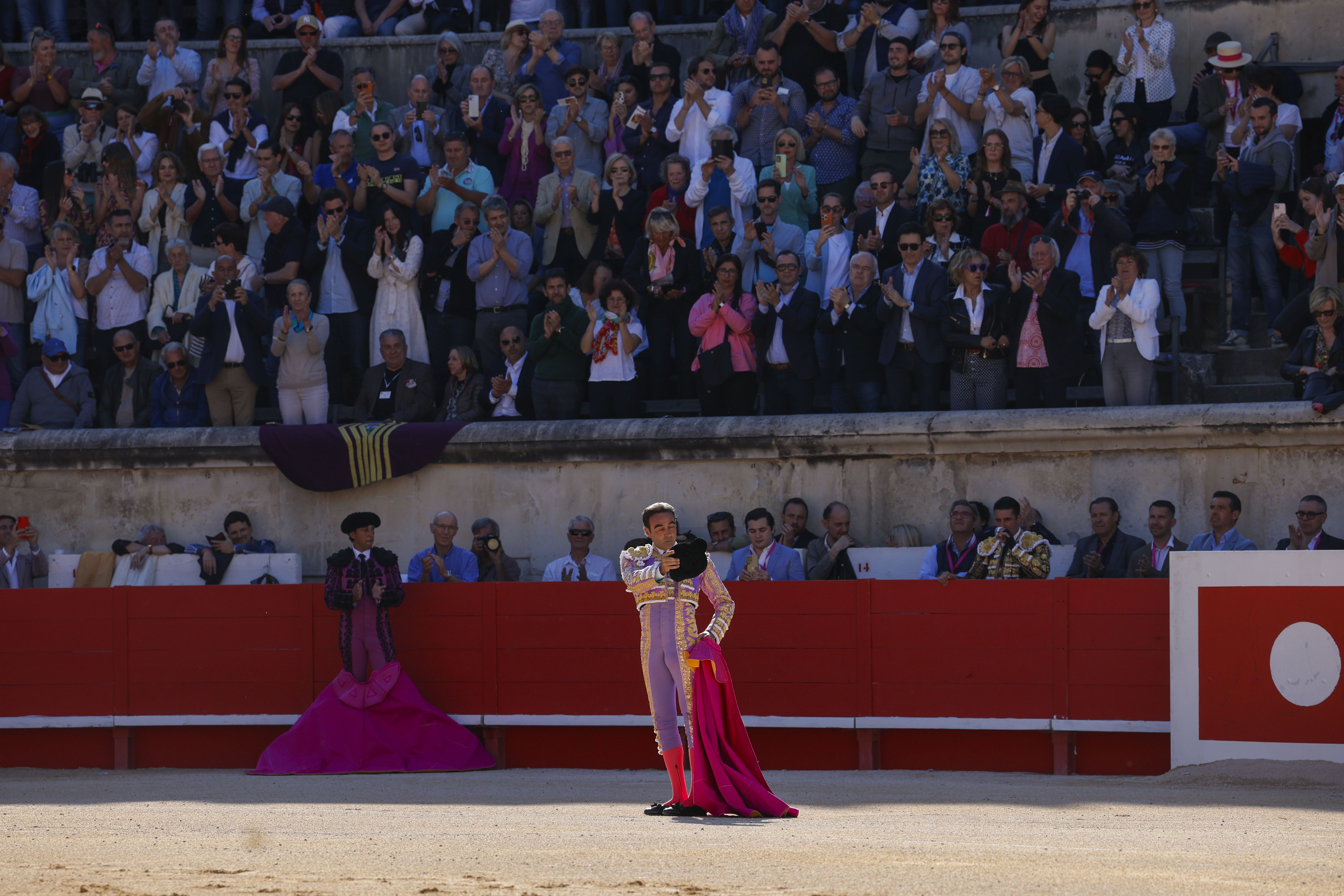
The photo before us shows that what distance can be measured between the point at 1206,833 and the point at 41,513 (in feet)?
26.9

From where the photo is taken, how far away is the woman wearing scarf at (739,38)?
1184 cm

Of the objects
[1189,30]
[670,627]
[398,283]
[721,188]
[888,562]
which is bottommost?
[670,627]

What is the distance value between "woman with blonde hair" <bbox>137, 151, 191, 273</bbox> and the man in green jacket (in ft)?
10.0

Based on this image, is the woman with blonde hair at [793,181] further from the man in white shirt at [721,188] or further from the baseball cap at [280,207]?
the baseball cap at [280,207]

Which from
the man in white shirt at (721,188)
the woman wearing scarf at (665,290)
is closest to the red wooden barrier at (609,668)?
the woman wearing scarf at (665,290)

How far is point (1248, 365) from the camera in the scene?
10.4 meters

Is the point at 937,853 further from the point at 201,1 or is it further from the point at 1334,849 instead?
the point at 201,1

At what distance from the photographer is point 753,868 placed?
5.22 meters

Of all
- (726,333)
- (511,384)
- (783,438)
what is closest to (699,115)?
(726,333)

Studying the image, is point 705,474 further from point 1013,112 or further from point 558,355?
point 1013,112

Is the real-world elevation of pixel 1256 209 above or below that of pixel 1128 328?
above

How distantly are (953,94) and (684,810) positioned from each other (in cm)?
567

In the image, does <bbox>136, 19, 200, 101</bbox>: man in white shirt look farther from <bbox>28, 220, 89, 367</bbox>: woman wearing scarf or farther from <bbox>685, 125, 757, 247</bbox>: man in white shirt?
<bbox>685, 125, 757, 247</bbox>: man in white shirt

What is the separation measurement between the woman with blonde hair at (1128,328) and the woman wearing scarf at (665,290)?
7.87 ft
